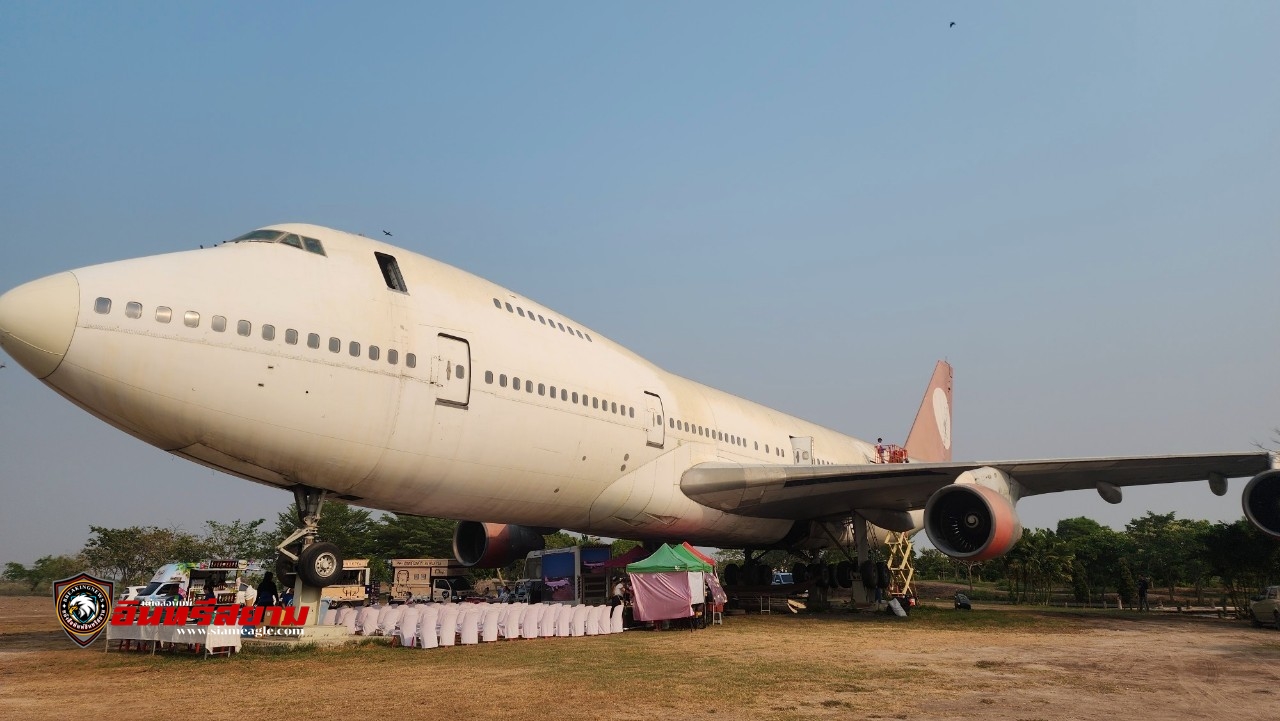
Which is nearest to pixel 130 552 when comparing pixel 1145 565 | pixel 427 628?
pixel 427 628

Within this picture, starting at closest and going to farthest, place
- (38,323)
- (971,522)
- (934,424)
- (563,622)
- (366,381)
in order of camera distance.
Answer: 1. (38,323)
2. (366,381)
3. (563,622)
4. (971,522)
5. (934,424)

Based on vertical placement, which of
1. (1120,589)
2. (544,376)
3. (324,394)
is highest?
(544,376)

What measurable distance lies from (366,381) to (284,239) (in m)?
2.60

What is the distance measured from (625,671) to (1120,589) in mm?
38734

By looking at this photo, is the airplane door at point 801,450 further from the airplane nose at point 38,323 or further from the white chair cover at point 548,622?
the airplane nose at point 38,323

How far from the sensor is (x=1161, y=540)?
171ft

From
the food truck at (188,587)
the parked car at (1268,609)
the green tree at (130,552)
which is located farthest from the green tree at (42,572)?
the parked car at (1268,609)

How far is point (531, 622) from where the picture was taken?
46.9ft

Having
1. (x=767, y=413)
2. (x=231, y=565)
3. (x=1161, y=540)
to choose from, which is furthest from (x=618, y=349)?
(x=1161, y=540)

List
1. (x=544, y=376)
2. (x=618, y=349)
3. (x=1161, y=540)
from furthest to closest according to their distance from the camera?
(x=1161, y=540)
(x=618, y=349)
(x=544, y=376)

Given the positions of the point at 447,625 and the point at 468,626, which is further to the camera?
the point at 468,626

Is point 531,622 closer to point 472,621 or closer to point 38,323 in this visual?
point 472,621

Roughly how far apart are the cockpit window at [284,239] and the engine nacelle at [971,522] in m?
12.6

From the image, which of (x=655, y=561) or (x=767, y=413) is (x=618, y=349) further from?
(x=767, y=413)
